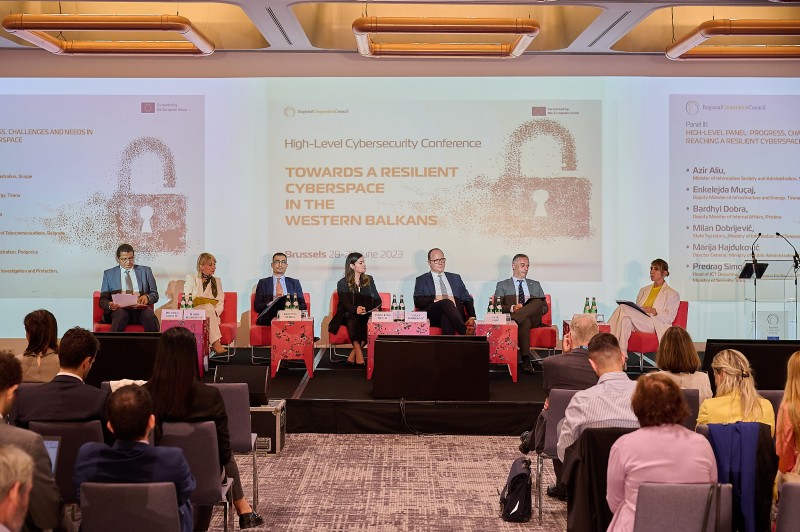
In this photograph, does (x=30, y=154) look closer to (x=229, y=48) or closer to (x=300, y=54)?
(x=229, y=48)

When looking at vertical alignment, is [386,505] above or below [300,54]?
below

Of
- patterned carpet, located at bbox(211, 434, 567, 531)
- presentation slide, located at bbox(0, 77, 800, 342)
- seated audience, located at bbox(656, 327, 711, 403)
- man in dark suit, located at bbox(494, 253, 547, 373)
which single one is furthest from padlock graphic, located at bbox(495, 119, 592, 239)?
seated audience, located at bbox(656, 327, 711, 403)

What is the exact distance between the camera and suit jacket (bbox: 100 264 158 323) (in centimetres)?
800

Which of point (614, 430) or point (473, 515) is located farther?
point (473, 515)

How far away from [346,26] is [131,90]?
2.43 m

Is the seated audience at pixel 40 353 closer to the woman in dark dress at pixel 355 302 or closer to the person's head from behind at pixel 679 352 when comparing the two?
the person's head from behind at pixel 679 352

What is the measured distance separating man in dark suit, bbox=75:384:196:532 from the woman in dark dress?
503 centimetres

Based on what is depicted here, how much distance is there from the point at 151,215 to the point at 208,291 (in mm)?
1405

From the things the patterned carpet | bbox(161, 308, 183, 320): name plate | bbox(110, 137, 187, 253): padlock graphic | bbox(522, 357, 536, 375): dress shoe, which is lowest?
the patterned carpet

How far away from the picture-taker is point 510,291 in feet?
26.5

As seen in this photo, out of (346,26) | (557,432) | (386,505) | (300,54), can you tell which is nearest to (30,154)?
(300,54)

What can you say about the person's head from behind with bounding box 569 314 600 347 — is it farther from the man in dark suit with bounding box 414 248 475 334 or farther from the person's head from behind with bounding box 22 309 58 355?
the man in dark suit with bounding box 414 248 475 334

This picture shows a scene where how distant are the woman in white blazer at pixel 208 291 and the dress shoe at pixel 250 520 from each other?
383 cm

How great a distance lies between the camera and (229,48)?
8.66 m
